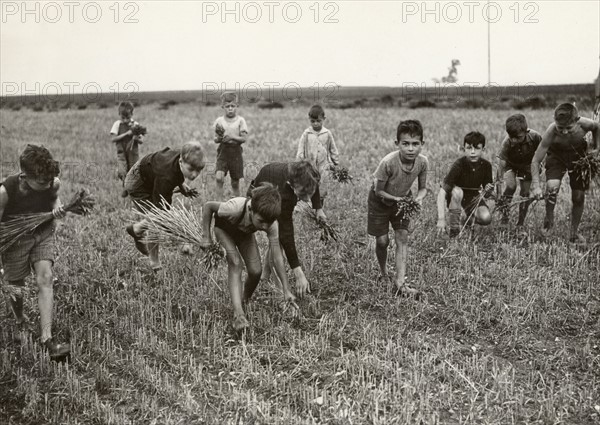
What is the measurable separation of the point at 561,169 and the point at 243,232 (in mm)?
3890

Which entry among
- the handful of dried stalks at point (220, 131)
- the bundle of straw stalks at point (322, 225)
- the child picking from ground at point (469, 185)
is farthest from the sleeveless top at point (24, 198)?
the child picking from ground at point (469, 185)

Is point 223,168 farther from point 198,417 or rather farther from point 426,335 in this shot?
point 198,417

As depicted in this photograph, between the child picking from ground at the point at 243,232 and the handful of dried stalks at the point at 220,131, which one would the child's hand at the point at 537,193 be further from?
the handful of dried stalks at the point at 220,131

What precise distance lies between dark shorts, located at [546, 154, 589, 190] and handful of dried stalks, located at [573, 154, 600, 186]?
116 millimetres

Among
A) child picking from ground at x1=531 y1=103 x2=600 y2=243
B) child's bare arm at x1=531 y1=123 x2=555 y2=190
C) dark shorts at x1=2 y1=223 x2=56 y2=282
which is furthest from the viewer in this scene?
child's bare arm at x1=531 y1=123 x2=555 y2=190

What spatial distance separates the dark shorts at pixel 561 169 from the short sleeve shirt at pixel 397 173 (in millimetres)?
2087

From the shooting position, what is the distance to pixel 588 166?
6219 millimetres

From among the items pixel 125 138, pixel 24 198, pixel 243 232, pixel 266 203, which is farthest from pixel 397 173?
pixel 125 138

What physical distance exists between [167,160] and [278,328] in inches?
72.0

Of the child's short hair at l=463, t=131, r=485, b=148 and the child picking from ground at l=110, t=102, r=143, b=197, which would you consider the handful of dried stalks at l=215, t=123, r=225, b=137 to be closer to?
the child picking from ground at l=110, t=102, r=143, b=197

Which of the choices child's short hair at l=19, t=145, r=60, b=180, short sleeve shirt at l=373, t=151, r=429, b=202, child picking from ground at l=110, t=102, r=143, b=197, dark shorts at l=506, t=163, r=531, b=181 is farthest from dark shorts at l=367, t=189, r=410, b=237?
child picking from ground at l=110, t=102, r=143, b=197

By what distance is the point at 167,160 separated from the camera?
17.7 ft

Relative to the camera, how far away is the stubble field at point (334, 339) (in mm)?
3705

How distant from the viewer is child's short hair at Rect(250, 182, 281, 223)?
4074mm
